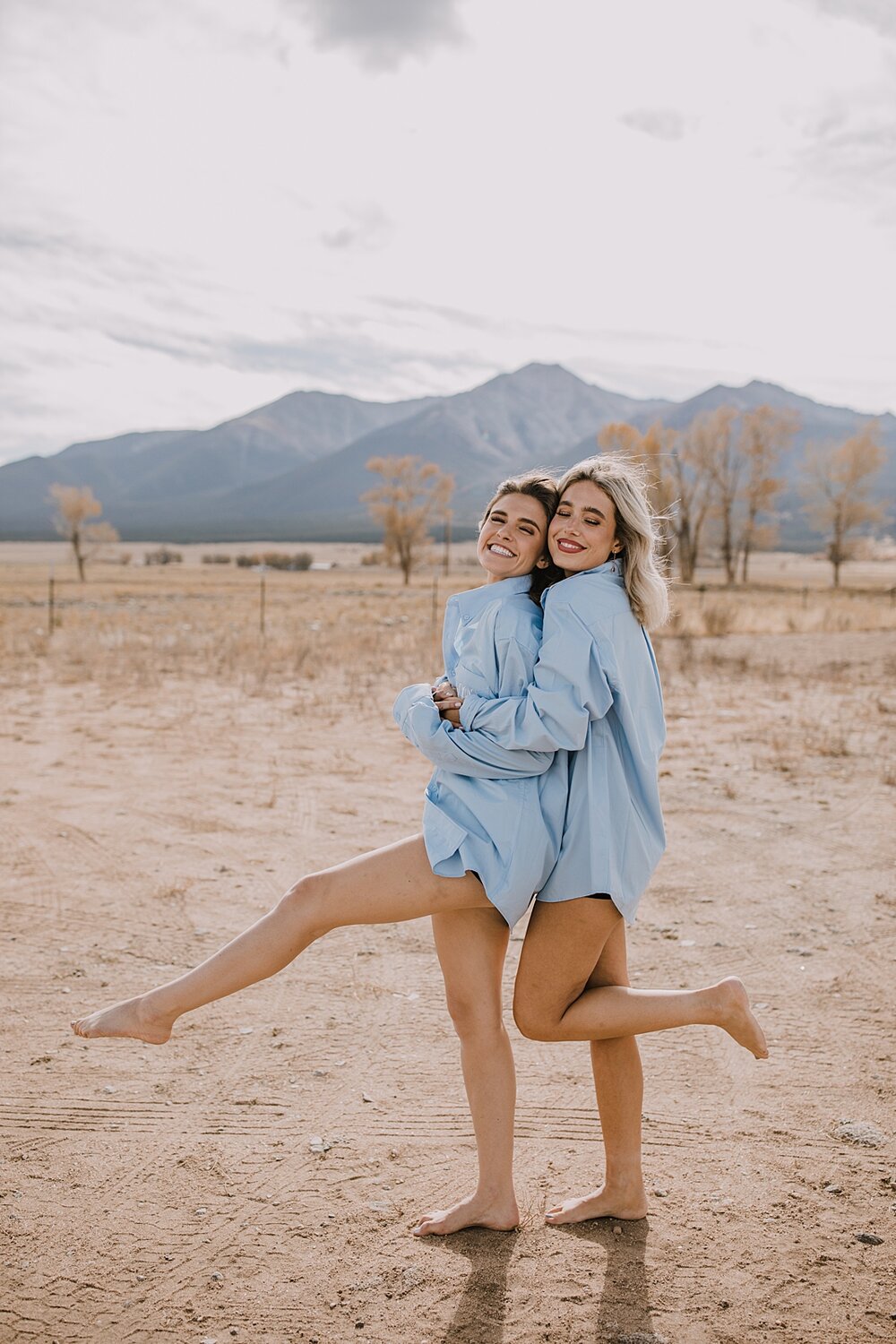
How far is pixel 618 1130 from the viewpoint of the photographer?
2.77 metres

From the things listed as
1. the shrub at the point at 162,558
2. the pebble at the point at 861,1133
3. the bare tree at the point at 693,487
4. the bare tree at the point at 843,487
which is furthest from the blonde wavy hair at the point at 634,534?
the shrub at the point at 162,558

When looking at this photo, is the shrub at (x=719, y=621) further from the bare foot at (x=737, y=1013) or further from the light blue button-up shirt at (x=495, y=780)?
the light blue button-up shirt at (x=495, y=780)

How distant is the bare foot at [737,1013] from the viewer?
2600mm

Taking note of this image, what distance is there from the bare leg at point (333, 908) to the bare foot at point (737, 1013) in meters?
0.63

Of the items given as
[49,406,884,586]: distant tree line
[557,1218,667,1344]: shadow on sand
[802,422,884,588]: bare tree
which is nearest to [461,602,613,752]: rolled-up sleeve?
[557,1218,667,1344]: shadow on sand

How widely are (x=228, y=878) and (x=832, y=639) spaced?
16.7 metres

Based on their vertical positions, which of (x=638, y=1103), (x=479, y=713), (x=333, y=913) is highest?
(x=479, y=713)

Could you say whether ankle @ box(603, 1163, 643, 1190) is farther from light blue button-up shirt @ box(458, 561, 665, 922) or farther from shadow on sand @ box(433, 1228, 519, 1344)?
light blue button-up shirt @ box(458, 561, 665, 922)

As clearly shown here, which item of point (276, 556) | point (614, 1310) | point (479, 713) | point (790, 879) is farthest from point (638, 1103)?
point (276, 556)

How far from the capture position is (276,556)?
7556cm

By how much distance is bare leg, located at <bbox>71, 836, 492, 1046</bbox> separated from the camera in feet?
8.20

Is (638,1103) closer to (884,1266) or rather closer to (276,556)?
(884,1266)

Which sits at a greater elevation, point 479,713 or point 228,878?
point 479,713

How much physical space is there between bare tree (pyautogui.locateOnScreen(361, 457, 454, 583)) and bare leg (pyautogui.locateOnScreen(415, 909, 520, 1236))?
51546 mm
